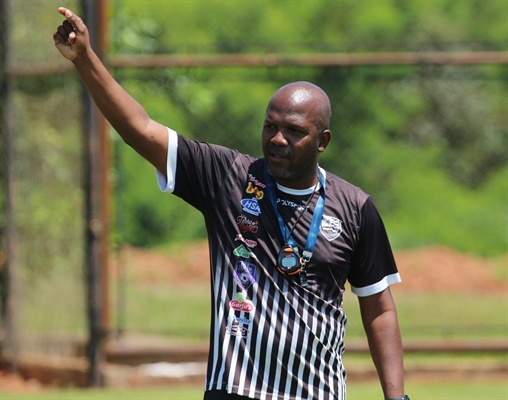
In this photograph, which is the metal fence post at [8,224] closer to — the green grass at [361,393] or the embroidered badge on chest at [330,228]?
the green grass at [361,393]

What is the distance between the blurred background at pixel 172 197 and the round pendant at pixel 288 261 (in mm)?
5154

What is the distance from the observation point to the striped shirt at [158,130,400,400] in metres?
3.98

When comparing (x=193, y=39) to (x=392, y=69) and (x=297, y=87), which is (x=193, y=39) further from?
(x=297, y=87)

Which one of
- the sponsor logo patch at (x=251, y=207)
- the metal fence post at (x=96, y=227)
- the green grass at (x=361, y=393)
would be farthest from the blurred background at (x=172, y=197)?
the sponsor logo patch at (x=251, y=207)

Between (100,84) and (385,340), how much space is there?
168 centimetres

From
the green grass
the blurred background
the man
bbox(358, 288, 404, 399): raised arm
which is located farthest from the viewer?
the blurred background

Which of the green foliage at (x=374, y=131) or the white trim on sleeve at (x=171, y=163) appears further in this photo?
the green foliage at (x=374, y=131)

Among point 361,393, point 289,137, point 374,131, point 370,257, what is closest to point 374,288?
point 370,257

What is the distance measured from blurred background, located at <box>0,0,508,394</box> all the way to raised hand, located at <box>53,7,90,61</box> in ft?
16.4

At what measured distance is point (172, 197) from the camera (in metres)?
12.1

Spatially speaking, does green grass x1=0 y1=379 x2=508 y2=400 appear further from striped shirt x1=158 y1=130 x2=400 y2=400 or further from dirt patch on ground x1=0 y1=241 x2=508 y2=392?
striped shirt x1=158 y1=130 x2=400 y2=400

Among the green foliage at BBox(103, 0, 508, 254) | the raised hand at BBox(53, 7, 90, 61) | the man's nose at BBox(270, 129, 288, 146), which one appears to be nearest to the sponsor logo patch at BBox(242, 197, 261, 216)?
the man's nose at BBox(270, 129, 288, 146)

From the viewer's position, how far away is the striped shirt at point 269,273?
3.98 meters

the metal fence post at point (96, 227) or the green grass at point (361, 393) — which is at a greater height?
the metal fence post at point (96, 227)
